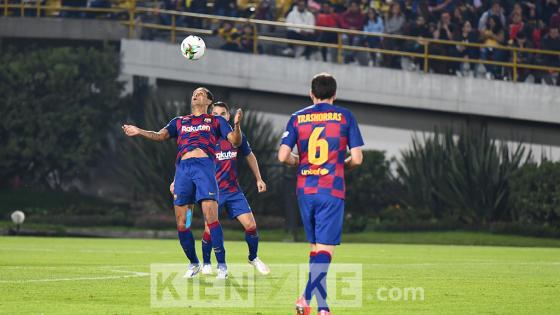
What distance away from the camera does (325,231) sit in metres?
11.0

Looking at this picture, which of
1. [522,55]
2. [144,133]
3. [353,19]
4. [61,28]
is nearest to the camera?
[144,133]

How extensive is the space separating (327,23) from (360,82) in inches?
86.7

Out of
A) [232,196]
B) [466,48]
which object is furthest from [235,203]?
[466,48]

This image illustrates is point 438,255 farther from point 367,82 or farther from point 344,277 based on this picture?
point 367,82

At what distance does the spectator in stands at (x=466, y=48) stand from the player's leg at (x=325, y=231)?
26079mm

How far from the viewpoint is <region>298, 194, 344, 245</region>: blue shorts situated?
11055mm

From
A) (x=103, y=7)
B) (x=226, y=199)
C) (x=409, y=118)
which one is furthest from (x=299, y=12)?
(x=226, y=199)

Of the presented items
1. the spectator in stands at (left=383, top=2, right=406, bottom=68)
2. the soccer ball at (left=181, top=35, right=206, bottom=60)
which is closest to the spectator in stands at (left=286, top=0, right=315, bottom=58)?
the spectator in stands at (left=383, top=2, right=406, bottom=68)

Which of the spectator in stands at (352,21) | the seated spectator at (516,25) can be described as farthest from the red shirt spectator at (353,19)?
the seated spectator at (516,25)

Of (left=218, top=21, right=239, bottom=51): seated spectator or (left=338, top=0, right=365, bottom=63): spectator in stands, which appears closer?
(left=338, top=0, right=365, bottom=63): spectator in stands

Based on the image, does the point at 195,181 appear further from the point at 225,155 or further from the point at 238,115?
the point at 238,115

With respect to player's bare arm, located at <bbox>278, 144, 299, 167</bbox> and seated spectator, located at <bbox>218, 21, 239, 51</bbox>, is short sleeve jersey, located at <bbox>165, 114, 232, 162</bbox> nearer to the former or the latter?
player's bare arm, located at <bbox>278, 144, 299, 167</bbox>

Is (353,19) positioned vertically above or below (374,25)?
above

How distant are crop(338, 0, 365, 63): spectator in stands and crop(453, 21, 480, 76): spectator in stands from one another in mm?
3249
